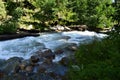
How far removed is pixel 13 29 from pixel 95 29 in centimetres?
1044

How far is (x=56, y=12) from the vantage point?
28.1m

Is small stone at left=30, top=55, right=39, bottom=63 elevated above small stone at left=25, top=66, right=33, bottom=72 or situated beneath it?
elevated above

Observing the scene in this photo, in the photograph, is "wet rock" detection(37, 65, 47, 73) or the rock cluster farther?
"wet rock" detection(37, 65, 47, 73)

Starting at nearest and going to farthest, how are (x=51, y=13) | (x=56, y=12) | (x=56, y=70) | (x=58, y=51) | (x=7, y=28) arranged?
(x=56, y=70) → (x=58, y=51) → (x=7, y=28) → (x=51, y=13) → (x=56, y=12)

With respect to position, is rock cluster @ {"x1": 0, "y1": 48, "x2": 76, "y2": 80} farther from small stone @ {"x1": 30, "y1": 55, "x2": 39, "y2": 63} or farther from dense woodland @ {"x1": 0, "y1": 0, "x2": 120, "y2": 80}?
dense woodland @ {"x1": 0, "y1": 0, "x2": 120, "y2": 80}

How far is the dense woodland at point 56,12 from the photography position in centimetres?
2673

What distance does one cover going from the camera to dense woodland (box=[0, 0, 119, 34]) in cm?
2673

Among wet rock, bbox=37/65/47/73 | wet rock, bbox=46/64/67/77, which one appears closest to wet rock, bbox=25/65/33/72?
wet rock, bbox=37/65/47/73

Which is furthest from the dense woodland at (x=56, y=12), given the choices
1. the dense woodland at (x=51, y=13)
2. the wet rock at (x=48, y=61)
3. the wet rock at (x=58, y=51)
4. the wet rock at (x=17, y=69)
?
the wet rock at (x=17, y=69)

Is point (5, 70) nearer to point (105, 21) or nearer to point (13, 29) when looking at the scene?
point (13, 29)

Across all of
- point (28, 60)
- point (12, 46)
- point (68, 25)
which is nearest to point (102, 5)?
point (68, 25)

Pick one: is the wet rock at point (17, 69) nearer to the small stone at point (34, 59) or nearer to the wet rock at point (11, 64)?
the wet rock at point (11, 64)

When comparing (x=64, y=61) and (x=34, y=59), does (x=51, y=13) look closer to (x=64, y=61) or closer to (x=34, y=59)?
(x=34, y=59)

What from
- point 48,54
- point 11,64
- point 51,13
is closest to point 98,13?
point 51,13
